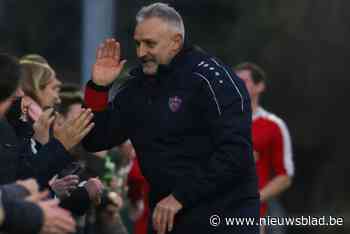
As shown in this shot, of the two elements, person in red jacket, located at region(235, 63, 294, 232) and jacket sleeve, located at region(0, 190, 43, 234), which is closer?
jacket sleeve, located at region(0, 190, 43, 234)

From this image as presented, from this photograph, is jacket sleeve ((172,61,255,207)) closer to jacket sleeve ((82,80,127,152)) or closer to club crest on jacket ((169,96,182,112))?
club crest on jacket ((169,96,182,112))

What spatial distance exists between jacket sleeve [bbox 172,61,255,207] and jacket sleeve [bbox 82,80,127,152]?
0.54 meters

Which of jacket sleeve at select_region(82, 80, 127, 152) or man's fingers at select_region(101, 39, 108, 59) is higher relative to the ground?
man's fingers at select_region(101, 39, 108, 59)

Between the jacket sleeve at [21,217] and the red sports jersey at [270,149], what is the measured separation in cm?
559

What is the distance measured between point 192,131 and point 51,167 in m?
0.98

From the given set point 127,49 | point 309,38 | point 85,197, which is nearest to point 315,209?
point 309,38

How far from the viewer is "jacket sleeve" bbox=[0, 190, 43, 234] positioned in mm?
6063

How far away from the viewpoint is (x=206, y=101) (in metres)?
7.81

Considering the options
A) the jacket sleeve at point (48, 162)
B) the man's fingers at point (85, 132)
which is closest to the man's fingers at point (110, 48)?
the man's fingers at point (85, 132)

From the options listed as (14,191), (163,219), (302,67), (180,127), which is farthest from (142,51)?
(302,67)

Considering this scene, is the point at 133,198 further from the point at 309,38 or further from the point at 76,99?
the point at 309,38

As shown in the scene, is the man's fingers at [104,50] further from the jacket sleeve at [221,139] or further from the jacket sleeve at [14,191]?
the jacket sleeve at [14,191]

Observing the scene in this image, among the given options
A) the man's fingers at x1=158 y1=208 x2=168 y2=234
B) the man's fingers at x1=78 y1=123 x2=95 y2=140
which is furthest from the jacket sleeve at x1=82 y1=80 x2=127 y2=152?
the man's fingers at x1=158 y1=208 x2=168 y2=234

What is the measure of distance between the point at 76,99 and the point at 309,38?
1675 centimetres
